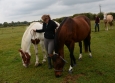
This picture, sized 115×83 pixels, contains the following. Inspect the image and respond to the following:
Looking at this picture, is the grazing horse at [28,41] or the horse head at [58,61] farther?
the grazing horse at [28,41]

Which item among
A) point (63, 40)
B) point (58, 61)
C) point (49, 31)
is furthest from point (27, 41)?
point (58, 61)

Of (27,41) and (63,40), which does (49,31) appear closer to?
(63,40)

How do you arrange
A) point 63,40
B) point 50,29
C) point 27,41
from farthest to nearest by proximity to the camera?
point 27,41, point 50,29, point 63,40

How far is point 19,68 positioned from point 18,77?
105cm

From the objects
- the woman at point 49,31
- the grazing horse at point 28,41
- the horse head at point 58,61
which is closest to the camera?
the horse head at point 58,61

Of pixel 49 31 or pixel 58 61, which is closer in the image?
pixel 58 61

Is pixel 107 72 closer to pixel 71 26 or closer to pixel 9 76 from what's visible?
pixel 71 26

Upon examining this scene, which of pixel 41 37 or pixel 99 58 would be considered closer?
pixel 41 37

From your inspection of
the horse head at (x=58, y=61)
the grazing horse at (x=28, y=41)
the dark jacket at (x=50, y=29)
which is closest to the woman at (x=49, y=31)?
the dark jacket at (x=50, y=29)

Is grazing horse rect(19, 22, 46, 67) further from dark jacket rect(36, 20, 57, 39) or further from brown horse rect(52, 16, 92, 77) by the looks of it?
brown horse rect(52, 16, 92, 77)

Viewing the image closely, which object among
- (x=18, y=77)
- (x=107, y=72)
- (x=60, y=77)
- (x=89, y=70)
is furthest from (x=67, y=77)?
(x=18, y=77)

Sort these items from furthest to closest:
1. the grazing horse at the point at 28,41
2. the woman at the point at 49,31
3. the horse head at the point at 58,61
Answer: the grazing horse at the point at 28,41, the woman at the point at 49,31, the horse head at the point at 58,61

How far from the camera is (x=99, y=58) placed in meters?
7.07

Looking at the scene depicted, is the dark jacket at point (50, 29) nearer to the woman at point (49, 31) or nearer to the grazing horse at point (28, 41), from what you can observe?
the woman at point (49, 31)
